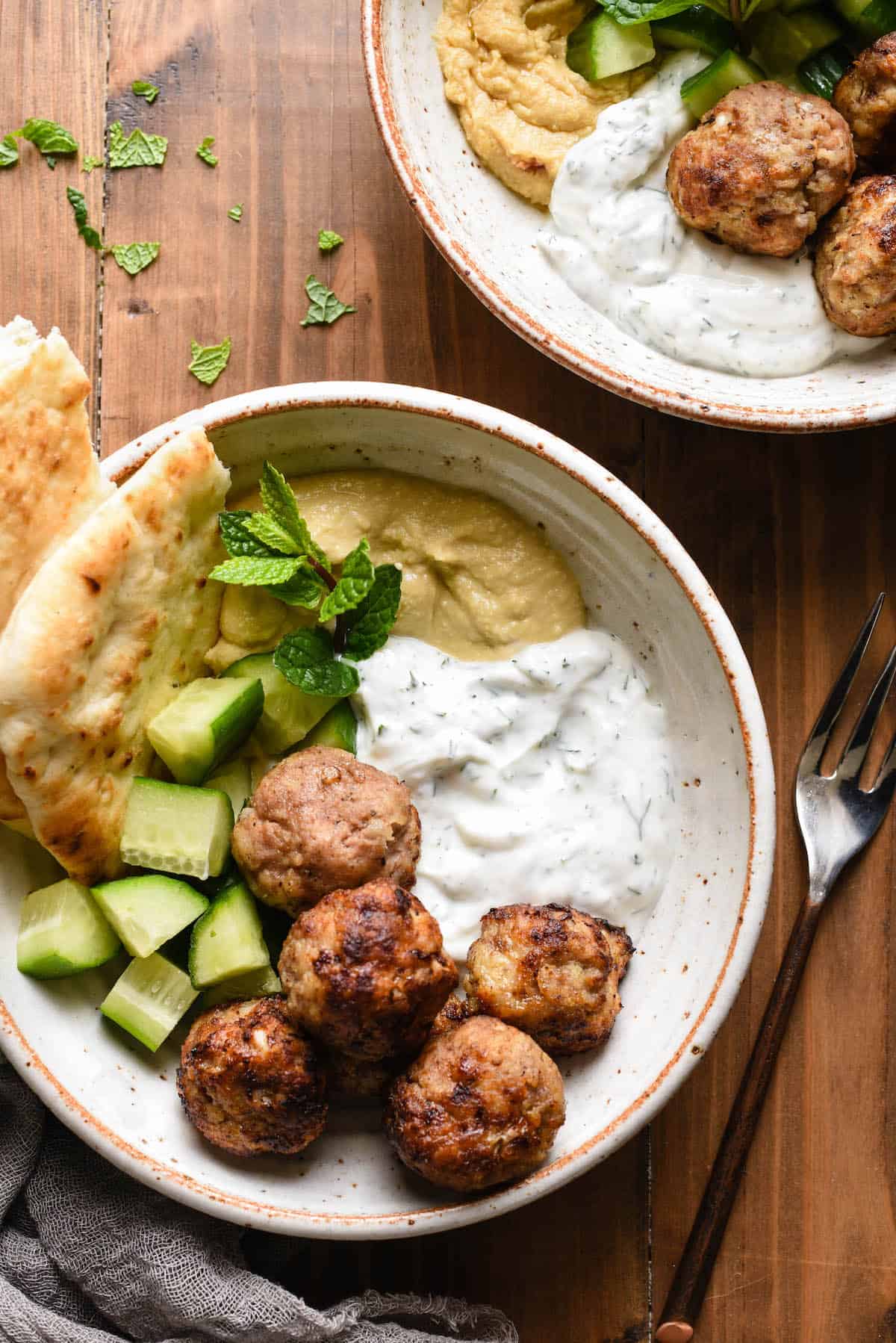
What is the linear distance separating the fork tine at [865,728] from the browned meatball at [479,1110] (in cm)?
125

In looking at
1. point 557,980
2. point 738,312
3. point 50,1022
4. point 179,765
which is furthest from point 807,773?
point 50,1022

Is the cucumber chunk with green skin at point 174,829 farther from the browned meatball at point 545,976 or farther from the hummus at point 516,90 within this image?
the hummus at point 516,90

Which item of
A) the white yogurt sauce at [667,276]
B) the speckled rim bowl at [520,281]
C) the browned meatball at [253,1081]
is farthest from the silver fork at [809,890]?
the browned meatball at [253,1081]

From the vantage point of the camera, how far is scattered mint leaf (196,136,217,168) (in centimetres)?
336

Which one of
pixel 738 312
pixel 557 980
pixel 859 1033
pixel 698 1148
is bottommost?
pixel 698 1148

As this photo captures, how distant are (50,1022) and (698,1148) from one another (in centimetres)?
176

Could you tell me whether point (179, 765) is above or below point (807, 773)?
above

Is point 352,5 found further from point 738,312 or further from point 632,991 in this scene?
point 632,991

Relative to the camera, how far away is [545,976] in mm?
2715

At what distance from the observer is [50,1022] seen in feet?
9.21

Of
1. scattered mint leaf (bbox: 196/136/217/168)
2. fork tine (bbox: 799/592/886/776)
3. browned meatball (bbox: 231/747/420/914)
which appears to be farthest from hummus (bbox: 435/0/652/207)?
browned meatball (bbox: 231/747/420/914)

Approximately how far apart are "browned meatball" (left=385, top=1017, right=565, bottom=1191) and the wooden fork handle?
0.81 metres

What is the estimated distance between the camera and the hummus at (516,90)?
3.20m

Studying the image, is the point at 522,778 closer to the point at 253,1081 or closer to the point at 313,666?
the point at 313,666
